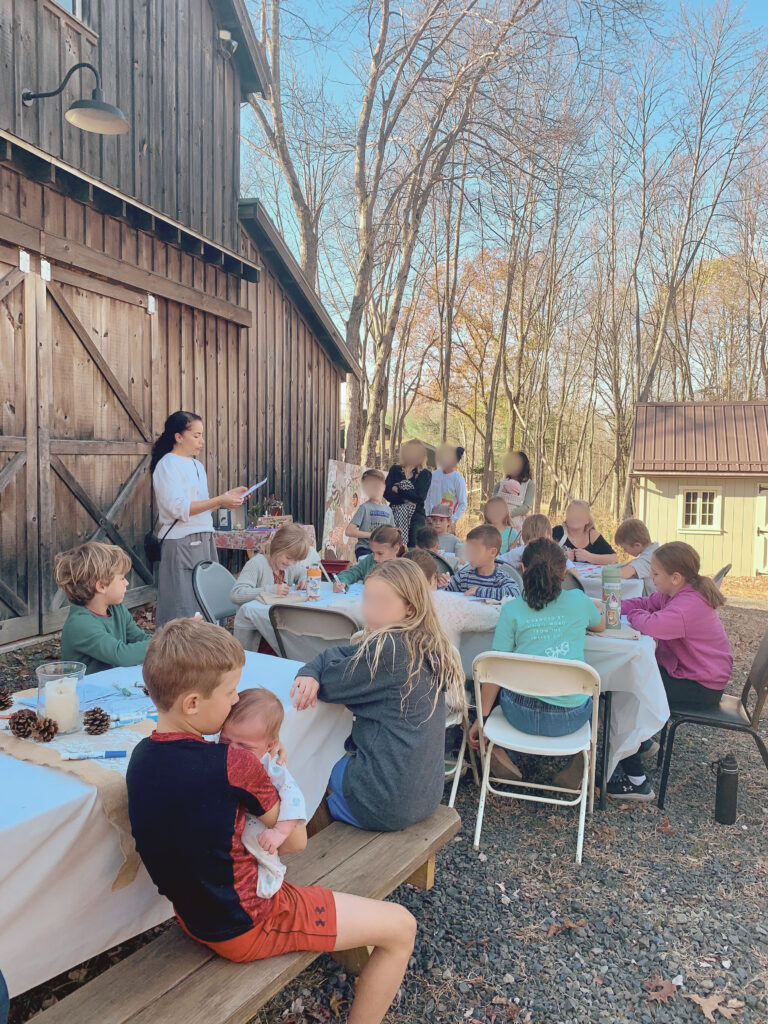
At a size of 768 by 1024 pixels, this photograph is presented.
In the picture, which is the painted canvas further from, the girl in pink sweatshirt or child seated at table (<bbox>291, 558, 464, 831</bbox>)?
child seated at table (<bbox>291, 558, 464, 831</bbox>)

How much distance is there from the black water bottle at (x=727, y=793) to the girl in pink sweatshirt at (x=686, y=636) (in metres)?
0.38

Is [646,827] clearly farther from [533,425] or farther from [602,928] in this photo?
[533,425]

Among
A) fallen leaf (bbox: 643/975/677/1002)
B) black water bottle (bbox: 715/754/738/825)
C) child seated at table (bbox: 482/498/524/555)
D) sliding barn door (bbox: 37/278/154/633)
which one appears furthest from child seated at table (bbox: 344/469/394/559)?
fallen leaf (bbox: 643/975/677/1002)

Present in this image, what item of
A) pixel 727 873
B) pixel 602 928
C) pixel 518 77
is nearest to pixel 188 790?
pixel 602 928

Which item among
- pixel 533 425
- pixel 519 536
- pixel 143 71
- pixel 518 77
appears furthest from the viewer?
pixel 533 425

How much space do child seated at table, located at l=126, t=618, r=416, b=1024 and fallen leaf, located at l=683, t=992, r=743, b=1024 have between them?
50.1 inches

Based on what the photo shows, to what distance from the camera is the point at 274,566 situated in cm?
498

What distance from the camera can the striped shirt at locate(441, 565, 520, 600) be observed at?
4.97 metres

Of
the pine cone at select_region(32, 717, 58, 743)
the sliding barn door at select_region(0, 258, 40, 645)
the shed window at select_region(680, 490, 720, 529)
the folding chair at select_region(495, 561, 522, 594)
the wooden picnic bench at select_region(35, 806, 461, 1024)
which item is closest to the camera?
the wooden picnic bench at select_region(35, 806, 461, 1024)

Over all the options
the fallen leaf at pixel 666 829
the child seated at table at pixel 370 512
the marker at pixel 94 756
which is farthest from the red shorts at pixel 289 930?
the child seated at table at pixel 370 512

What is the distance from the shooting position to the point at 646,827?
151 inches

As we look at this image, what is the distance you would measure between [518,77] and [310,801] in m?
13.0

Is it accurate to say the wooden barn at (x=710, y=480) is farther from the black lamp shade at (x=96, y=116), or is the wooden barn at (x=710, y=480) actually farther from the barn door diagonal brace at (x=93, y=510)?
the black lamp shade at (x=96, y=116)

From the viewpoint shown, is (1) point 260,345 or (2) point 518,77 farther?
(2) point 518,77
